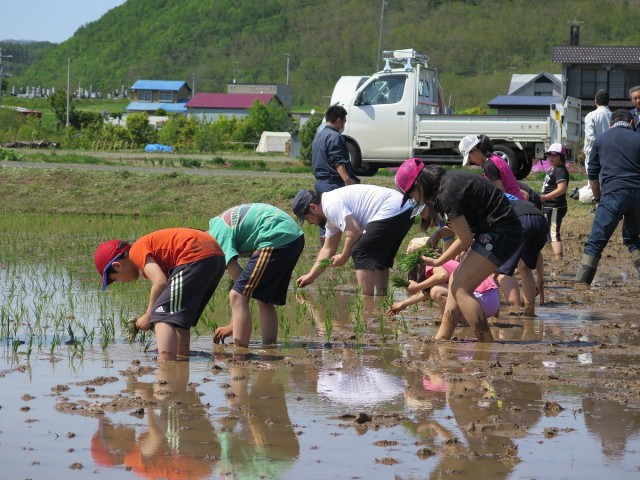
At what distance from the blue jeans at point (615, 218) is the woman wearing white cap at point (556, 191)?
190 cm

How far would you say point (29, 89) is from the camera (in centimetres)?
16600

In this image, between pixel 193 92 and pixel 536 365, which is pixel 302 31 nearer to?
pixel 193 92

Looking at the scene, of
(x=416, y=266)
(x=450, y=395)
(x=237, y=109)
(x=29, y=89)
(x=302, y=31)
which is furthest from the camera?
(x=29, y=89)

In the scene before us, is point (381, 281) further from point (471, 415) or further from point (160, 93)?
point (160, 93)

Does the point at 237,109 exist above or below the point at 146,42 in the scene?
below

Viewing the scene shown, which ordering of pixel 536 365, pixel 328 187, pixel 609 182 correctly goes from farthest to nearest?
pixel 328 187 < pixel 609 182 < pixel 536 365

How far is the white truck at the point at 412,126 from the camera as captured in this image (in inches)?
867

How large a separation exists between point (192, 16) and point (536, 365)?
166248 mm

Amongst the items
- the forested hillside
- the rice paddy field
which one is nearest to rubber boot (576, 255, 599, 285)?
the rice paddy field

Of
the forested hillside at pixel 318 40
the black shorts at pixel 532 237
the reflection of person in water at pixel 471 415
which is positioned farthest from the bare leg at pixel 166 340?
the forested hillside at pixel 318 40

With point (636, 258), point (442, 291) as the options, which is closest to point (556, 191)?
point (636, 258)

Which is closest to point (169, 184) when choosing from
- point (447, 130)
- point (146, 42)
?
point (447, 130)

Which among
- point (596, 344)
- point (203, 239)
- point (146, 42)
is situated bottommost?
point (596, 344)

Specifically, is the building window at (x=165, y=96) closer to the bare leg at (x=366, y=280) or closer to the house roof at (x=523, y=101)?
the house roof at (x=523, y=101)
